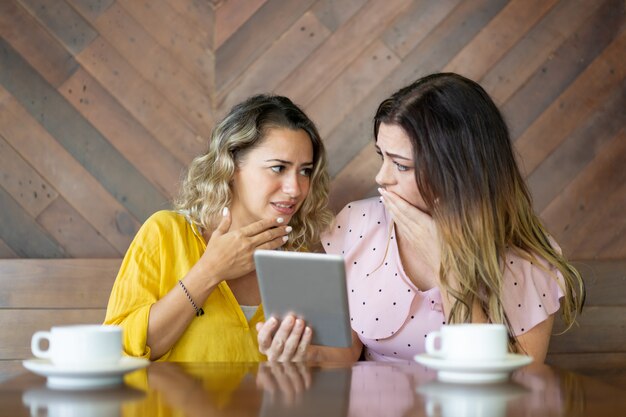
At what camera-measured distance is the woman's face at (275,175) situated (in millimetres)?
2033

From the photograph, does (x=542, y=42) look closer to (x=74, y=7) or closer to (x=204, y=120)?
(x=204, y=120)

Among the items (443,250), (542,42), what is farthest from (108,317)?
(542,42)

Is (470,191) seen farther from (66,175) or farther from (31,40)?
(31,40)

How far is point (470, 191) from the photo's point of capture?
1.84 m

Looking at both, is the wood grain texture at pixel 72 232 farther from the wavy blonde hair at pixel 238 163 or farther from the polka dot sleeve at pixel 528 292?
the polka dot sleeve at pixel 528 292

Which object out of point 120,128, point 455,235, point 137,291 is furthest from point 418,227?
point 120,128

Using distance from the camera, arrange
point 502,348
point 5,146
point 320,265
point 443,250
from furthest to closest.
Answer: point 5,146, point 443,250, point 320,265, point 502,348

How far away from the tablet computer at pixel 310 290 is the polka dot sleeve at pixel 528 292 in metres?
0.47

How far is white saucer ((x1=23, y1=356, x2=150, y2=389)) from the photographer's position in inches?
41.3

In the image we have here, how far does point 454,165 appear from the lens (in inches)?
72.6

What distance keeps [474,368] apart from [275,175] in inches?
41.3

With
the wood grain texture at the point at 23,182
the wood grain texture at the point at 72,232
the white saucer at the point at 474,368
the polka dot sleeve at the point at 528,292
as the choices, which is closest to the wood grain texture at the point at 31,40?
the wood grain texture at the point at 23,182

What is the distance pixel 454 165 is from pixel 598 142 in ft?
2.31

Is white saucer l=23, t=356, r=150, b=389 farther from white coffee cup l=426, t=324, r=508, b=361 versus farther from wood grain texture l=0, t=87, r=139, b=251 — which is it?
wood grain texture l=0, t=87, r=139, b=251
